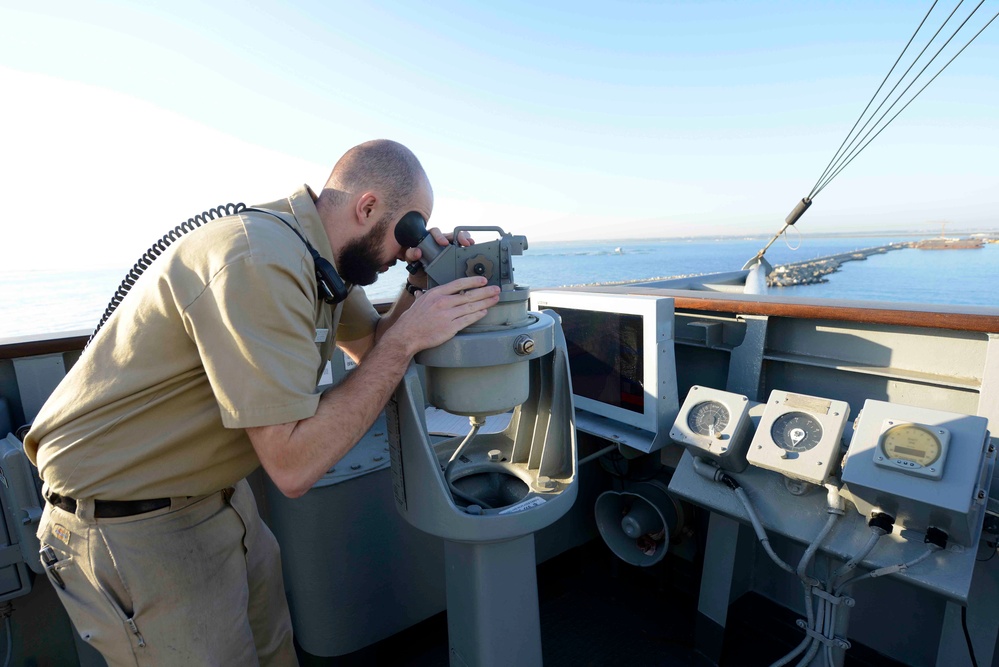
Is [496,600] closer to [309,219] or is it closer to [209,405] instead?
[209,405]

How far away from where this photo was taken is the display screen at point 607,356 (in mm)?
2121

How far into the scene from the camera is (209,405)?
1.23 meters

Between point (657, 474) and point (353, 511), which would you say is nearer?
point (353, 511)

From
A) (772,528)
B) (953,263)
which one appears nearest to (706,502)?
(772,528)

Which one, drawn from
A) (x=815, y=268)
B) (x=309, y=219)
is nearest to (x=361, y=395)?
(x=309, y=219)

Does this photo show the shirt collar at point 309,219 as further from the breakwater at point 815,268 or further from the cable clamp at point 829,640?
the breakwater at point 815,268

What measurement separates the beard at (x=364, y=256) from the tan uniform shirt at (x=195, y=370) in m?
0.08

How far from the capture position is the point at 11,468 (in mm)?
1655

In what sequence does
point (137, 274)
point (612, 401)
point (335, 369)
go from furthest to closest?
point (335, 369), point (612, 401), point (137, 274)

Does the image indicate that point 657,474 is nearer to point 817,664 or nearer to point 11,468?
point 817,664

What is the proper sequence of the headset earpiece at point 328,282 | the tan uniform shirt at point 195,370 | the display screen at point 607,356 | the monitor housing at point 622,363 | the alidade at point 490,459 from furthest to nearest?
the display screen at point 607,356 → the monitor housing at point 622,363 → the alidade at point 490,459 → the headset earpiece at point 328,282 → the tan uniform shirt at point 195,370

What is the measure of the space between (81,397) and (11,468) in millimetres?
774

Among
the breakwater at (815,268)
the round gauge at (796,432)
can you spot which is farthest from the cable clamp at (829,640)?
the breakwater at (815,268)

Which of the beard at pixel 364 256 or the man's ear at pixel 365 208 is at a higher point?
the man's ear at pixel 365 208
